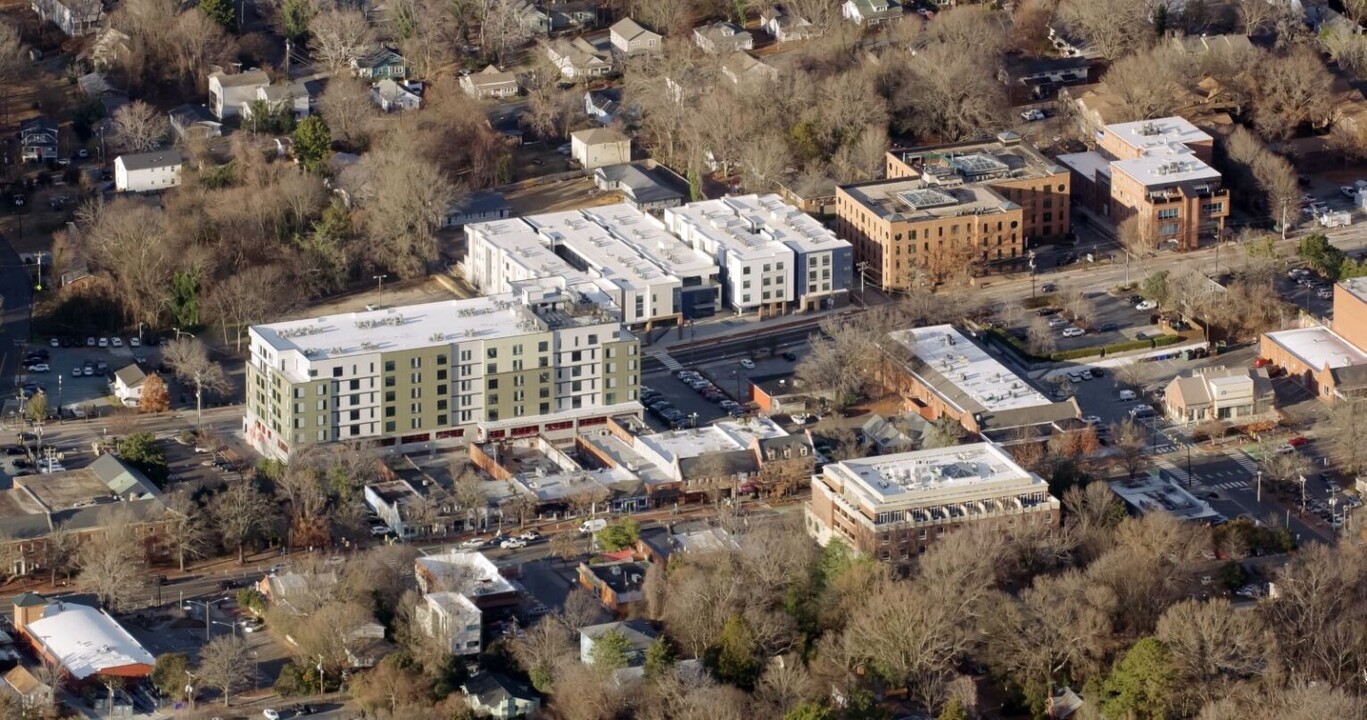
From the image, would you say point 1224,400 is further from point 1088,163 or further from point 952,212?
point 1088,163

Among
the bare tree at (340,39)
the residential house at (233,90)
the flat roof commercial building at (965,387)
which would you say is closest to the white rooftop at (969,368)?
the flat roof commercial building at (965,387)

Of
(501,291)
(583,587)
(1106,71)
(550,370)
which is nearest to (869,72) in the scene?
(1106,71)

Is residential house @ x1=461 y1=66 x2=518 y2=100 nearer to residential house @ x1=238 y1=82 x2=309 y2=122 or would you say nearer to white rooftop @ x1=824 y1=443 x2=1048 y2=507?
residential house @ x1=238 y1=82 x2=309 y2=122

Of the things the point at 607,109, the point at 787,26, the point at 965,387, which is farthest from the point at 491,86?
the point at 965,387

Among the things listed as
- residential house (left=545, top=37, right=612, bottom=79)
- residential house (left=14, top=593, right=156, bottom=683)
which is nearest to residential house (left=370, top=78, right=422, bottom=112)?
residential house (left=545, top=37, right=612, bottom=79)

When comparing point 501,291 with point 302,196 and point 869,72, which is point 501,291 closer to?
point 302,196
